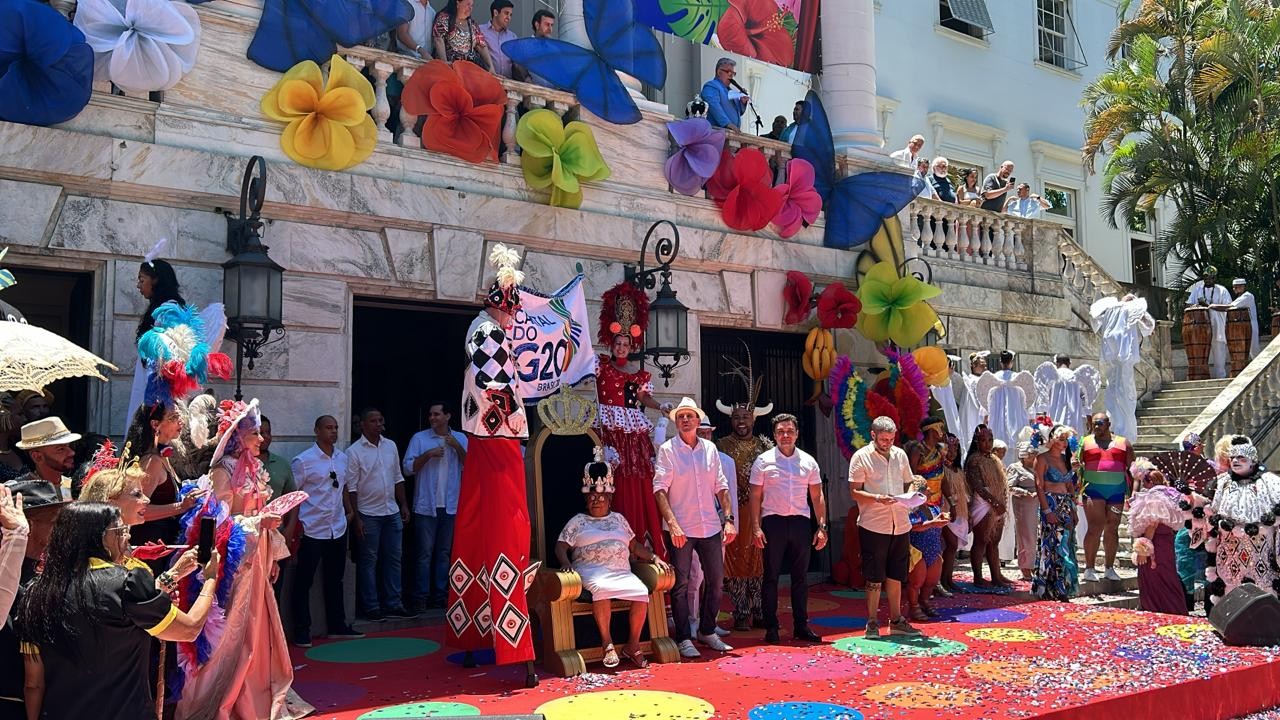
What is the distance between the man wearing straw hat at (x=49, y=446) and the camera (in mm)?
5402

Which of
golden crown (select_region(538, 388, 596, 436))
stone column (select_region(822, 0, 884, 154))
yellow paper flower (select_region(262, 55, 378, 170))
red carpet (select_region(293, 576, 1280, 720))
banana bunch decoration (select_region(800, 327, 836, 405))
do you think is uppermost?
stone column (select_region(822, 0, 884, 154))

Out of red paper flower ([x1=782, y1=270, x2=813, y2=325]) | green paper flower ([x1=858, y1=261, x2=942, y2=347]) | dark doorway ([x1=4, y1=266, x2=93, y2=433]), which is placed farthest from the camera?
red paper flower ([x1=782, y1=270, x2=813, y2=325])

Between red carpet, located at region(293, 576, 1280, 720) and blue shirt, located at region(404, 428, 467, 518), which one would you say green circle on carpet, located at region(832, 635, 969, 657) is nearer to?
red carpet, located at region(293, 576, 1280, 720)

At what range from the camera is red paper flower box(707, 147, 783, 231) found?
11703 millimetres

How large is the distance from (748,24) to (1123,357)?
7.31 metres

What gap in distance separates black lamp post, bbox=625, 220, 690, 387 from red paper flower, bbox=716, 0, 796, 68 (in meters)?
2.79

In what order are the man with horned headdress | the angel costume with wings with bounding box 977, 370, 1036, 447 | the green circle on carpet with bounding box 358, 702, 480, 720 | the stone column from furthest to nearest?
the angel costume with wings with bounding box 977, 370, 1036, 447
the stone column
the man with horned headdress
the green circle on carpet with bounding box 358, 702, 480, 720

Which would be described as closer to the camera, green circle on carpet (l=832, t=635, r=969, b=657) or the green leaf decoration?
green circle on carpet (l=832, t=635, r=969, b=657)

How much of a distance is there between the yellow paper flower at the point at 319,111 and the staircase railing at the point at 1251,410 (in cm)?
1117

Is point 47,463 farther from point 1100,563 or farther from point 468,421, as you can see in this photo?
point 1100,563

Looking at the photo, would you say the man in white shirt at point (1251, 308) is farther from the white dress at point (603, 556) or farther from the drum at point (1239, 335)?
the white dress at point (603, 556)

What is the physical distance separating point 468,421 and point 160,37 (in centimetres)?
367

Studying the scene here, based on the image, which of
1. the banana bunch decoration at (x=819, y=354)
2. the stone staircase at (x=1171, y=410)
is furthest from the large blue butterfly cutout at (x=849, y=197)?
the stone staircase at (x=1171, y=410)

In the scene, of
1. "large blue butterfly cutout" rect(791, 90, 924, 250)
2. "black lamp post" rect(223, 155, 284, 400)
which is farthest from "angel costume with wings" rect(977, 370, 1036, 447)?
"black lamp post" rect(223, 155, 284, 400)
